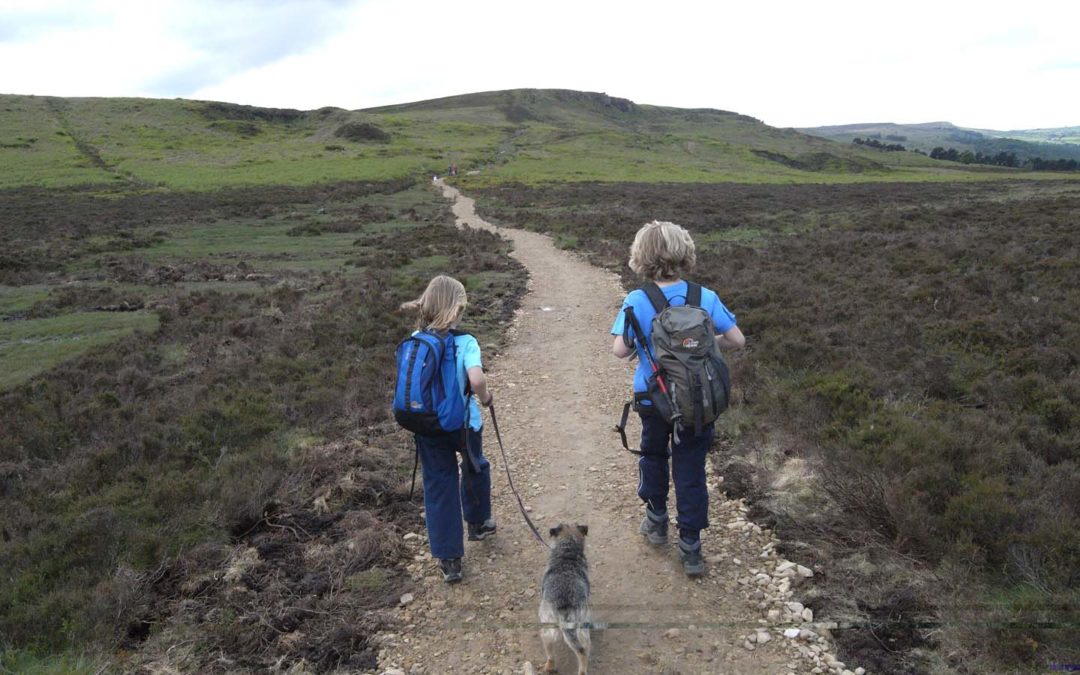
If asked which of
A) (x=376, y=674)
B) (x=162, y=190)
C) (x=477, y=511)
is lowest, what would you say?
(x=376, y=674)

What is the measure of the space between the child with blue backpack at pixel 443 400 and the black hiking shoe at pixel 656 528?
1.46 metres

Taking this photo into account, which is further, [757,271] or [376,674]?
[757,271]

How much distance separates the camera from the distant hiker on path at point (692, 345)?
4.08 m

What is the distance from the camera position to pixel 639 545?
5.04 m

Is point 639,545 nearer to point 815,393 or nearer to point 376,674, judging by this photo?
point 376,674

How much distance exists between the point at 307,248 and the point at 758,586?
2370cm

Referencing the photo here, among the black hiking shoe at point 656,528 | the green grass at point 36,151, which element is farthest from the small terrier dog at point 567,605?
the green grass at point 36,151

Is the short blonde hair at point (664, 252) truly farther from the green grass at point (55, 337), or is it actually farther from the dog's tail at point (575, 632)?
the green grass at point (55, 337)

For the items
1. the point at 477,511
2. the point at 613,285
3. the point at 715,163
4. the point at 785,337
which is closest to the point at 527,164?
the point at 715,163

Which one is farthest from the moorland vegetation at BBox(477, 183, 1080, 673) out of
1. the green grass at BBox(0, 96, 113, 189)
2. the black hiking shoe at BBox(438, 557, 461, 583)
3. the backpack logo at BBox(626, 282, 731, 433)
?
the green grass at BBox(0, 96, 113, 189)

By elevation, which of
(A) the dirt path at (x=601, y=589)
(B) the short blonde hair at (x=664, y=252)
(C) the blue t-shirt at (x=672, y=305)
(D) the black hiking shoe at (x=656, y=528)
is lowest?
(A) the dirt path at (x=601, y=589)

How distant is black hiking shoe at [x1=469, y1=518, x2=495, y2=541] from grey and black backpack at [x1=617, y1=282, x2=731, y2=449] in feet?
6.94

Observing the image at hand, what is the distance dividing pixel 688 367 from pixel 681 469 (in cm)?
92

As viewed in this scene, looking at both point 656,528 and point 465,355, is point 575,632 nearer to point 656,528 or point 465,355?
point 656,528
